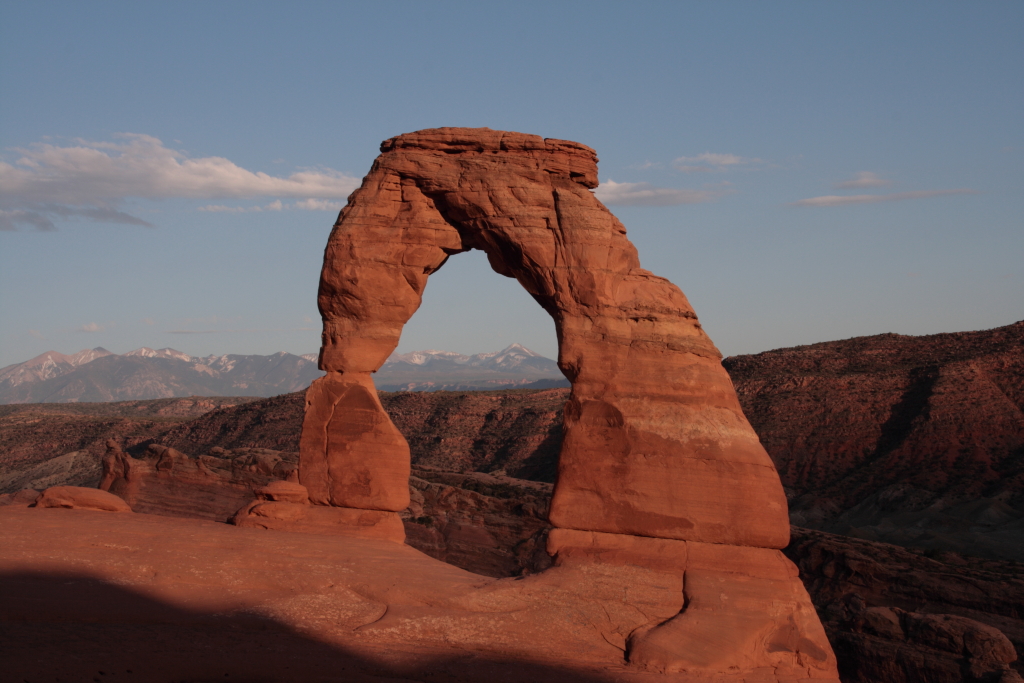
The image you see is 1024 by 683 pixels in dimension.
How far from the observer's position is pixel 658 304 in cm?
1330

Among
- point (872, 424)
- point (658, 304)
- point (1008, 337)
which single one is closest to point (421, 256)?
point (658, 304)

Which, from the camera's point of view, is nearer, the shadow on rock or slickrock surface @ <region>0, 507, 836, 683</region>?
the shadow on rock

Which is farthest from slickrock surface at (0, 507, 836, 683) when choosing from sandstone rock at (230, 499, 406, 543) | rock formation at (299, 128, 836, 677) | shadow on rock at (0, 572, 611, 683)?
sandstone rock at (230, 499, 406, 543)

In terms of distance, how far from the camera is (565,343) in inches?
527

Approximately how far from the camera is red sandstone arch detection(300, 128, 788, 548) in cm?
1246

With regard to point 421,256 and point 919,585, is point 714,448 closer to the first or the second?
point 421,256

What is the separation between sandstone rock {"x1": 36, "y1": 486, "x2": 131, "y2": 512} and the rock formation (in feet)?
10.7

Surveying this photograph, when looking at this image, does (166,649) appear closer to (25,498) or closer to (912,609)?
(25,498)

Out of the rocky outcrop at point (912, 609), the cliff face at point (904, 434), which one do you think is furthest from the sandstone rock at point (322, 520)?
the cliff face at point (904, 434)

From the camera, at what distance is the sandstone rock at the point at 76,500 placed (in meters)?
14.4

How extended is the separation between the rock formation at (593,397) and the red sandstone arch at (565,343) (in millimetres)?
24

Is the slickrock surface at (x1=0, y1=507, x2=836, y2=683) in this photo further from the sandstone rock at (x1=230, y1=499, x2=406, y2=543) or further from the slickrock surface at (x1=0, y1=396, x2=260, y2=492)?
the slickrock surface at (x1=0, y1=396, x2=260, y2=492)

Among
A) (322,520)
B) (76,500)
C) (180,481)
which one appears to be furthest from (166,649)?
(180,481)

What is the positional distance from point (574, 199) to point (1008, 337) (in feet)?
150
